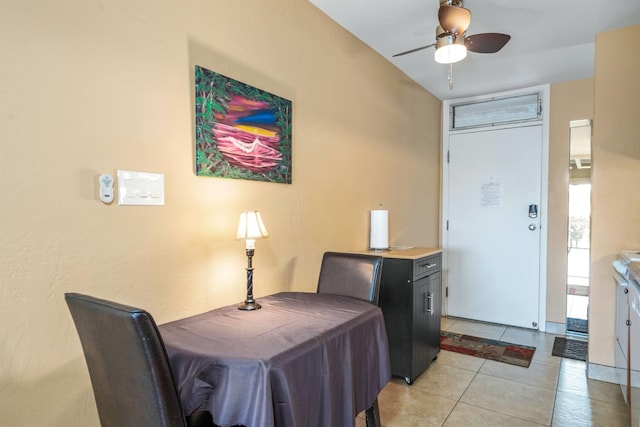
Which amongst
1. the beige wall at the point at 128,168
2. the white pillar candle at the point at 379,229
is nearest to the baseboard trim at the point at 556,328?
the white pillar candle at the point at 379,229

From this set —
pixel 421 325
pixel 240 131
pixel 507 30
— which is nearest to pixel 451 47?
pixel 507 30

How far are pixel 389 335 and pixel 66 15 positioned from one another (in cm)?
239

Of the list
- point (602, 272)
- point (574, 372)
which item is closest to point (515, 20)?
point (602, 272)

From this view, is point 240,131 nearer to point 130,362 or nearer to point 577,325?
point 130,362

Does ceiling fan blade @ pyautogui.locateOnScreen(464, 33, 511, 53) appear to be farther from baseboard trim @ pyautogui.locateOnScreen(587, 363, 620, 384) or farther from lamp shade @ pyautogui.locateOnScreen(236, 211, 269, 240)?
baseboard trim @ pyautogui.locateOnScreen(587, 363, 620, 384)

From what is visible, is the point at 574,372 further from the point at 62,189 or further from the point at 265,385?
the point at 62,189

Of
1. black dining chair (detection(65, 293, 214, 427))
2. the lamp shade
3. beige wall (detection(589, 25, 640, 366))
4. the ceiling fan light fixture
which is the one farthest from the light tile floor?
the ceiling fan light fixture

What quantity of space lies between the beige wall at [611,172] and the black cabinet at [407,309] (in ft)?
3.91

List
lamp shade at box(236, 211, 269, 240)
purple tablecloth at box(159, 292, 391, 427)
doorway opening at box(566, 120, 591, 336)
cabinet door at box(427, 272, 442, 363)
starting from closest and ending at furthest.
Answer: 1. purple tablecloth at box(159, 292, 391, 427)
2. lamp shade at box(236, 211, 269, 240)
3. cabinet door at box(427, 272, 442, 363)
4. doorway opening at box(566, 120, 591, 336)

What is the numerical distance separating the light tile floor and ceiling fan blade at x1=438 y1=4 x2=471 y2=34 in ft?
Answer: 6.94

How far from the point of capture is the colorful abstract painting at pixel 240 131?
172 cm

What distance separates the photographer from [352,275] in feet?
6.76

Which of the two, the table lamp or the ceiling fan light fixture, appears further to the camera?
the ceiling fan light fixture

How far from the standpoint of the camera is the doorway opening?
380 centimetres
